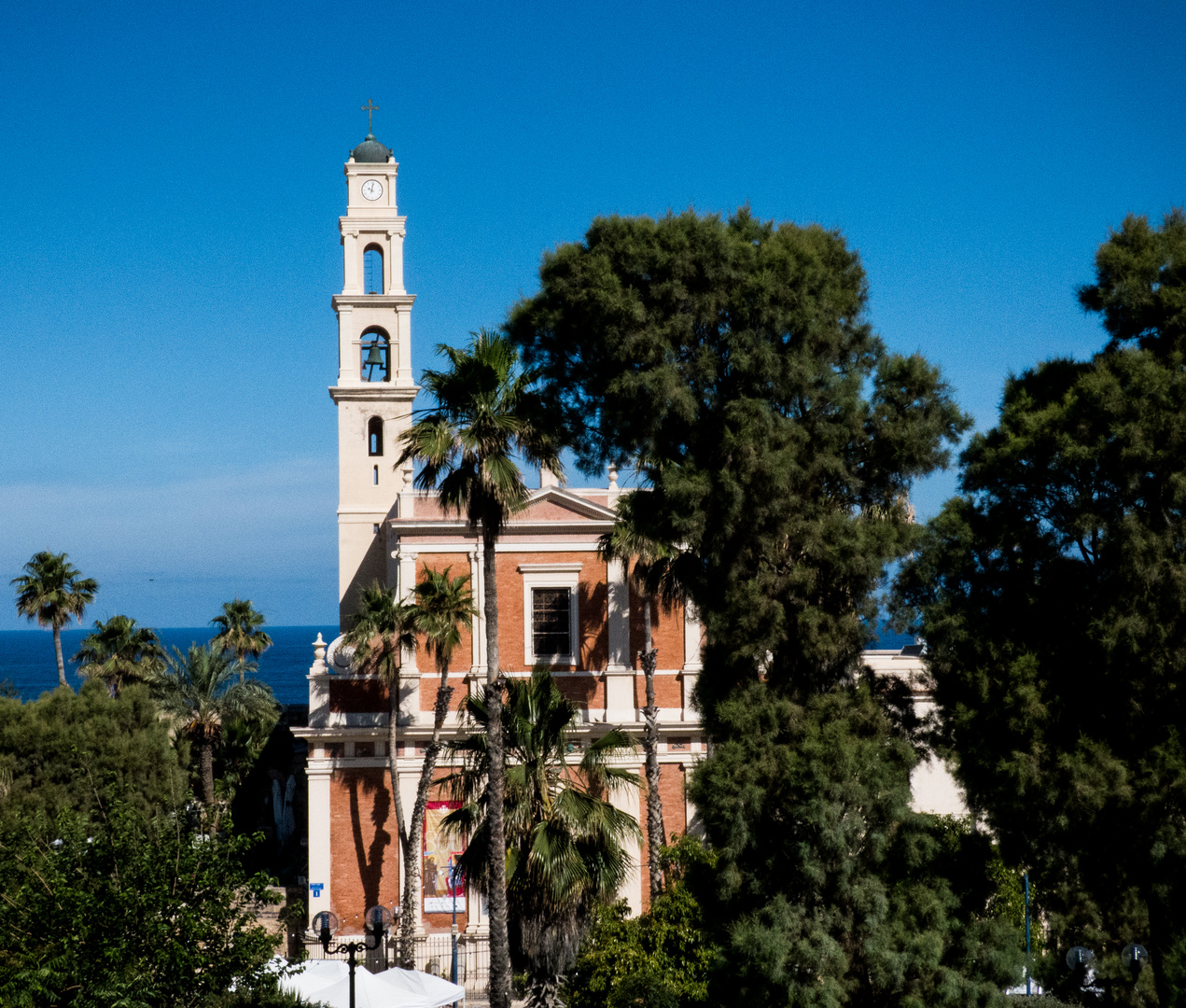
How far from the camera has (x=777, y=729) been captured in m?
15.5

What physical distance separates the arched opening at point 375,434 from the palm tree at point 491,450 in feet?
57.1

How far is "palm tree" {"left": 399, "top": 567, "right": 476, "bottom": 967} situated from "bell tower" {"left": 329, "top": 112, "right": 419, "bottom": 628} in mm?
6776

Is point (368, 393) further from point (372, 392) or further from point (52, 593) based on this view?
point (52, 593)

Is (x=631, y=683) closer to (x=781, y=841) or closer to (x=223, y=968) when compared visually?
(x=781, y=841)

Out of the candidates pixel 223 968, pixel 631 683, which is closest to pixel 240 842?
pixel 223 968

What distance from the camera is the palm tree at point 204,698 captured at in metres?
38.0

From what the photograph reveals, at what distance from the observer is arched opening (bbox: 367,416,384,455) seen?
119 ft

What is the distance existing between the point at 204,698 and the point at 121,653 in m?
6.14

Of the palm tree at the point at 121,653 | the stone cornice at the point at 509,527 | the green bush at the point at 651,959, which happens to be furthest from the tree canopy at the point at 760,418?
the palm tree at the point at 121,653

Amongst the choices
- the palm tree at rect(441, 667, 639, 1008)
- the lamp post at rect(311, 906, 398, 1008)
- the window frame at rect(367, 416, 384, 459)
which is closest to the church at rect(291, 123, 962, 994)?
the window frame at rect(367, 416, 384, 459)

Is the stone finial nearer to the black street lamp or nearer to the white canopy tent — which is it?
the white canopy tent

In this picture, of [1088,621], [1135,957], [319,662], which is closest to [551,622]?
[319,662]

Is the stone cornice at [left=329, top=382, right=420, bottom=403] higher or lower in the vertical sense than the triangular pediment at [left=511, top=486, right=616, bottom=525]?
higher

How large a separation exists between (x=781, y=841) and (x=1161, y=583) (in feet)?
16.9
